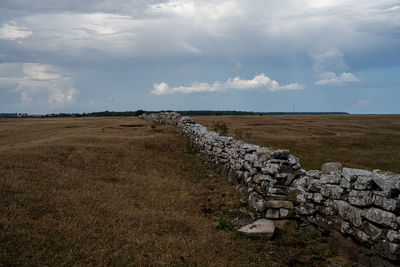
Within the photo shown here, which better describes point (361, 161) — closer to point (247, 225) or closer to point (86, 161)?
point (247, 225)

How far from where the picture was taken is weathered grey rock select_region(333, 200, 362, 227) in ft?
21.4

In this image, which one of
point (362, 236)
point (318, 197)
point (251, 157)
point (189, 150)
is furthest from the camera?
point (189, 150)

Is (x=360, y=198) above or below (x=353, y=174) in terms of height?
below

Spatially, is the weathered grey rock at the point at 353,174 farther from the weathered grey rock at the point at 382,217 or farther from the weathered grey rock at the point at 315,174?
the weathered grey rock at the point at 315,174

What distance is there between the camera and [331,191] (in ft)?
24.4

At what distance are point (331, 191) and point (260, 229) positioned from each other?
7.17 ft

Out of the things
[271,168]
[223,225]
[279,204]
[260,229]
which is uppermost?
[271,168]

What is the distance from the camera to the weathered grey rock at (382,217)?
5.75 meters

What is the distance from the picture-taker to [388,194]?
19.4ft

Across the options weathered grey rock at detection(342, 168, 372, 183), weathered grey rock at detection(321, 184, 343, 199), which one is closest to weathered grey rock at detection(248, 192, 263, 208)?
weathered grey rock at detection(321, 184, 343, 199)

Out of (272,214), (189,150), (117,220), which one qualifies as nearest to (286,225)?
(272,214)

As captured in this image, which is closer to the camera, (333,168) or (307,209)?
(333,168)

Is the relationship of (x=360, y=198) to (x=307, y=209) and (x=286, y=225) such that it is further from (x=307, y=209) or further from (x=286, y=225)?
(x=286, y=225)

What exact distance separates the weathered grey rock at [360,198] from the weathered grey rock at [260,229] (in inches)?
92.8
